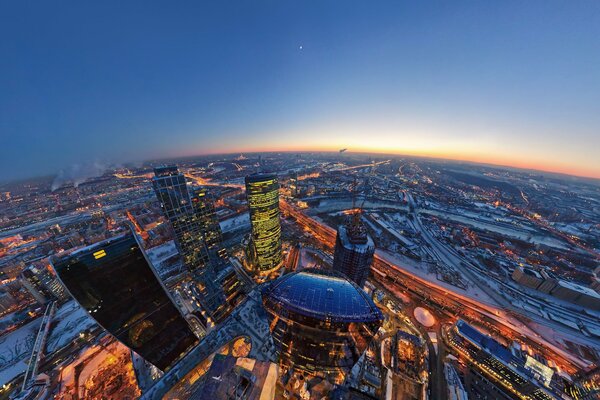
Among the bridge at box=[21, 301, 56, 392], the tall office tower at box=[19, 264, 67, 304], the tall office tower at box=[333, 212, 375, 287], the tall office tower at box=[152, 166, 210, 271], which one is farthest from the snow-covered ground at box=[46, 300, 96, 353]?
the tall office tower at box=[333, 212, 375, 287]

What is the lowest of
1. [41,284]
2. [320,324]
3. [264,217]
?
[41,284]

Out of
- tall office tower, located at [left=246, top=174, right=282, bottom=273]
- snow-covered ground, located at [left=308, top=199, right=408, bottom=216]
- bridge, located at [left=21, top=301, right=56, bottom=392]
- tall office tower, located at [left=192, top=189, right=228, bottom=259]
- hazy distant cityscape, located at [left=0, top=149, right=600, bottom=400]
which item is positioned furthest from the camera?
snow-covered ground, located at [left=308, top=199, right=408, bottom=216]

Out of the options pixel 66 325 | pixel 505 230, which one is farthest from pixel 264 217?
pixel 505 230

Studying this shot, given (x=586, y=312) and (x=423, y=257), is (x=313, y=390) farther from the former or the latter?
(x=586, y=312)

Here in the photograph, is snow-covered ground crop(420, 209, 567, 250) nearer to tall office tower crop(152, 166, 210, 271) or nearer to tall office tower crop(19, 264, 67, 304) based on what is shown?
tall office tower crop(152, 166, 210, 271)

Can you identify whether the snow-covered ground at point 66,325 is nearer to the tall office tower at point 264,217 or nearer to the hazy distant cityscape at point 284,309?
the hazy distant cityscape at point 284,309

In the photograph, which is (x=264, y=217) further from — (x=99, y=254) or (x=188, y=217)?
(x=99, y=254)
